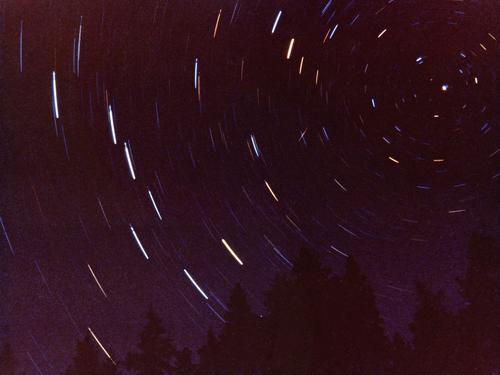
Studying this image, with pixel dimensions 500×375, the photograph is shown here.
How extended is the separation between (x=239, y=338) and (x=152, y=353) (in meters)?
3.00

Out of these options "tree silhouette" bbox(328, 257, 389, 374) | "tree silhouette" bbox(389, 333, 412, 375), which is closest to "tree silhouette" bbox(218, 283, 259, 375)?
"tree silhouette" bbox(328, 257, 389, 374)

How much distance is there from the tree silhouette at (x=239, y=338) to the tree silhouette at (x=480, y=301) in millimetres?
5440

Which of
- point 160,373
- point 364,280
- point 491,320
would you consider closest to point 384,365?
point 364,280

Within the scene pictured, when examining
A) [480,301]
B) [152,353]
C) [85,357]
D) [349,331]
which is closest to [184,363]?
[152,353]

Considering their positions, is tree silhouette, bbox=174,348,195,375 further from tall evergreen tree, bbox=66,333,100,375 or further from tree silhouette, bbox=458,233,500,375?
tree silhouette, bbox=458,233,500,375

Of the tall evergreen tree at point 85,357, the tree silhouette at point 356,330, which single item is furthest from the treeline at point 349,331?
the tall evergreen tree at point 85,357

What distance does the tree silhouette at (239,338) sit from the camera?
14.6 m

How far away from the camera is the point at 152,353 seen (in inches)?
655

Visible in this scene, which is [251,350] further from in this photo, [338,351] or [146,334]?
[146,334]

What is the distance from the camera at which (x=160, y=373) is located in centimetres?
1644

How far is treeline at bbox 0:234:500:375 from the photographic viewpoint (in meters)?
13.2

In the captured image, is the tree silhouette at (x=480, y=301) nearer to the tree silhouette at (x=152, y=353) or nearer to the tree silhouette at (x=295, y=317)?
the tree silhouette at (x=295, y=317)

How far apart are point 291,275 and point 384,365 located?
318cm

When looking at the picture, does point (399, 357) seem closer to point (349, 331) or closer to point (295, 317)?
point (349, 331)
